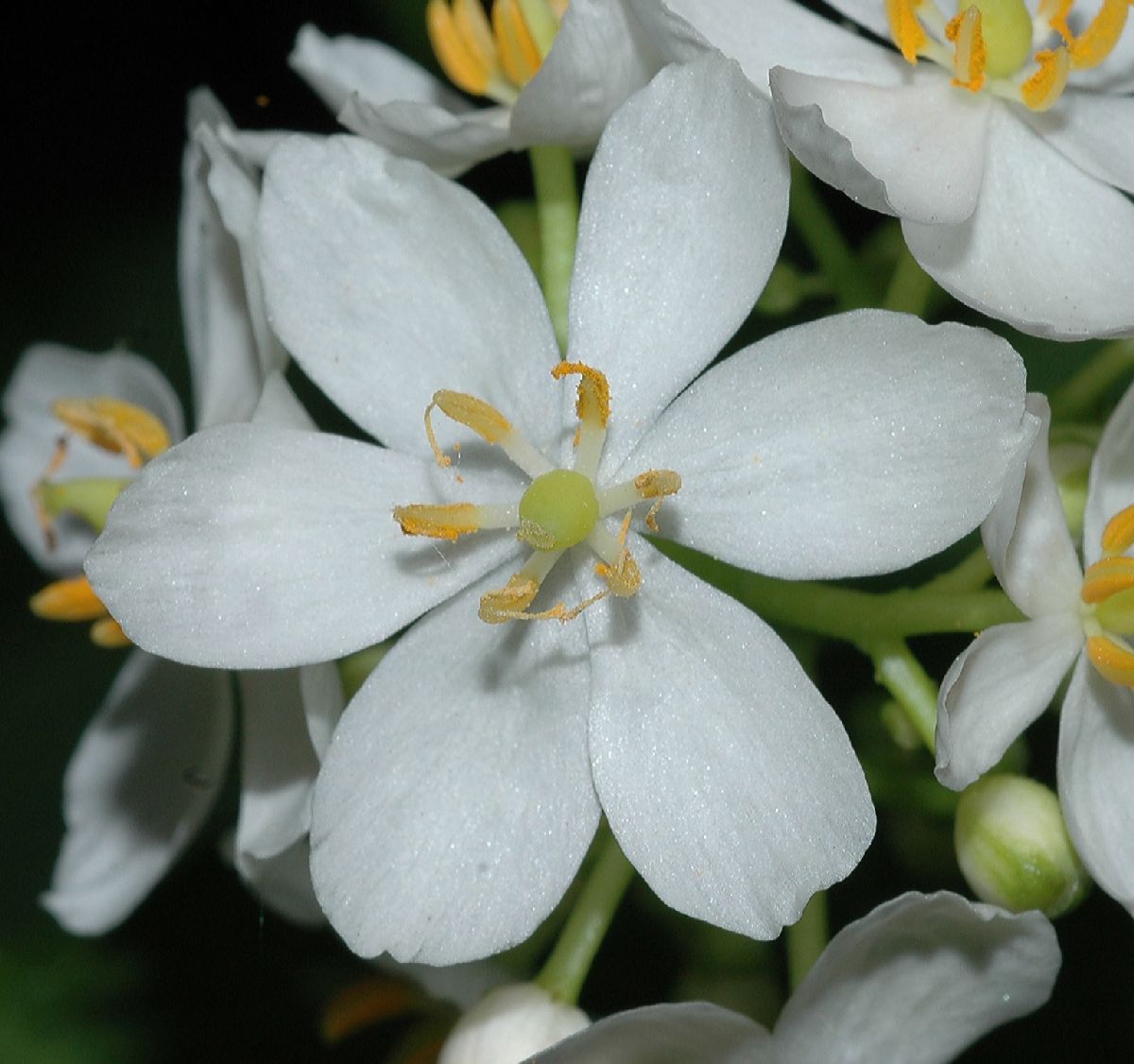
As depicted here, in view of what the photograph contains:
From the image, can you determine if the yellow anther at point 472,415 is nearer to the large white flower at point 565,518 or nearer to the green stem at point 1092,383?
the large white flower at point 565,518

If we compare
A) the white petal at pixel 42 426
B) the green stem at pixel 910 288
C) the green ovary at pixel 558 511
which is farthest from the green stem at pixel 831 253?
the white petal at pixel 42 426

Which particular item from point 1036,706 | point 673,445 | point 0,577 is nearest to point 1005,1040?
point 1036,706

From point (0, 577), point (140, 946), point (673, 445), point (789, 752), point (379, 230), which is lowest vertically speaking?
point (140, 946)

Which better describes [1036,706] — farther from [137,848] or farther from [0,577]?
[0,577]

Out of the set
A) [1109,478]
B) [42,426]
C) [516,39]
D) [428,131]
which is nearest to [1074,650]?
[1109,478]

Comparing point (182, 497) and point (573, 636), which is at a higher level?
point (182, 497)

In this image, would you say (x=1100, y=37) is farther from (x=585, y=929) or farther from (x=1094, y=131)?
(x=585, y=929)

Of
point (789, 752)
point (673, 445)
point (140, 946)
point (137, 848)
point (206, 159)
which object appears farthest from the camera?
point (140, 946)
